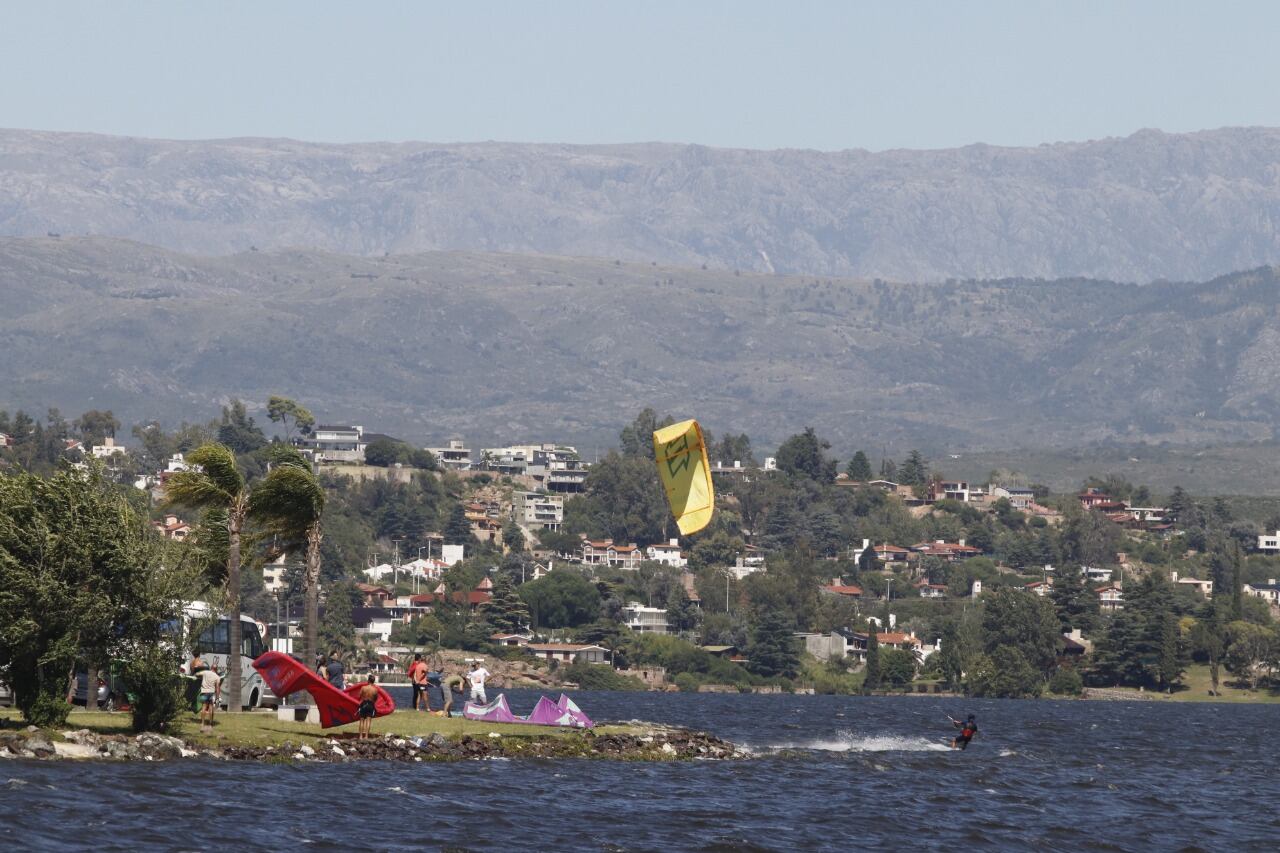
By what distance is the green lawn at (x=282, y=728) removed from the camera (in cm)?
5791

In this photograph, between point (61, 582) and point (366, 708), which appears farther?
point (366, 708)

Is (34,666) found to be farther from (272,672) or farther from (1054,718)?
(1054,718)

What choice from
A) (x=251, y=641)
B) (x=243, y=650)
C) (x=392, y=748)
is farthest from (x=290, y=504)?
(x=392, y=748)

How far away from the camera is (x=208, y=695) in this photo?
6178 cm

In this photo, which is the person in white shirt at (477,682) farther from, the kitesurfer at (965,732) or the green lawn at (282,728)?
the kitesurfer at (965,732)

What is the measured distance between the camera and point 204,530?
6900 cm

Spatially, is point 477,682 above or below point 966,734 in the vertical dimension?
above

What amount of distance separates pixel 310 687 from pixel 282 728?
1535 millimetres

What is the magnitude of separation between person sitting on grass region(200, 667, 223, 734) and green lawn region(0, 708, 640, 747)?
239mm

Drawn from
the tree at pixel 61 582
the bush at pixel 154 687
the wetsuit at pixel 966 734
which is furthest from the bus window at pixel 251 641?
the wetsuit at pixel 966 734

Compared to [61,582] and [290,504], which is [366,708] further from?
[61,582]

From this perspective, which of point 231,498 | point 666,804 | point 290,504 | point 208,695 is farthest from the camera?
point 290,504

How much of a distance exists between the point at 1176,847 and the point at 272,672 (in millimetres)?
23585

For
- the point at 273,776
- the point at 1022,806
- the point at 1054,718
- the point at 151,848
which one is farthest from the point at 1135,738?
the point at 151,848
